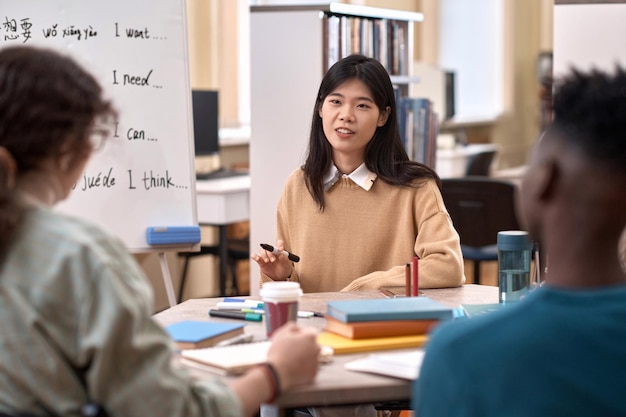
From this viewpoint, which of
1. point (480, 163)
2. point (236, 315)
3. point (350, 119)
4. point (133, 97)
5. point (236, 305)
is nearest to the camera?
point (236, 315)

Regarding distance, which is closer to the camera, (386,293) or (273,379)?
(273,379)

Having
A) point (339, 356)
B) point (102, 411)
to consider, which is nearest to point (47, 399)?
point (102, 411)

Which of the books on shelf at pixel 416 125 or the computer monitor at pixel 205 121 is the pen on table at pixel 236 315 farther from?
the computer monitor at pixel 205 121

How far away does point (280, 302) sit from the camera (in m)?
1.92

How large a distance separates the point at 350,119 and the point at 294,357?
4.32 ft

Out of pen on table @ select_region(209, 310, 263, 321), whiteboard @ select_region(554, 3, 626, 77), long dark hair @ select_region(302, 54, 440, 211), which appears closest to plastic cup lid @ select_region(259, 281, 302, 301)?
pen on table @ select_region(209, 310, 263, 321)

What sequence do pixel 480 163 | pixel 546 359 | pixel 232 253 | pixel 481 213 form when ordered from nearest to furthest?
1. pixel 546 359
2. pixel 481 213
3. pixel 232 253
4. pixel 480 163

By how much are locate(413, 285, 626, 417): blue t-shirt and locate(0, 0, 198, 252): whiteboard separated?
6.96ft

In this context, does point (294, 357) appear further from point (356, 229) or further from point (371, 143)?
point (371, 143)

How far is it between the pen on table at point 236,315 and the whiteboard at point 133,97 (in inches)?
44.6

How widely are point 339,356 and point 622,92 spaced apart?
2.55ft

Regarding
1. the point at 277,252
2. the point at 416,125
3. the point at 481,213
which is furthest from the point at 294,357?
the point at 481,213

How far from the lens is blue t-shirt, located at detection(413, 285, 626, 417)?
4.08 ft

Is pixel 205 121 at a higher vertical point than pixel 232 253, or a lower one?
higher
